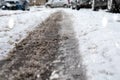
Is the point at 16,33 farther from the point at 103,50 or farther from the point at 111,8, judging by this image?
the point at 111,8

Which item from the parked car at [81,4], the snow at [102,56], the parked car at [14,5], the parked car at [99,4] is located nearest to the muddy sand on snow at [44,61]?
the snow at [102,56]

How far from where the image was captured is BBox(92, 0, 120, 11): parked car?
2336 centimetres

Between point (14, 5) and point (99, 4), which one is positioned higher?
point (14, 5)

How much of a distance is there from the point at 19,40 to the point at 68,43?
5.43 feet

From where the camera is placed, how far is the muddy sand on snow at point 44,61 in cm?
585

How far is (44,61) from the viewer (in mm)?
6922

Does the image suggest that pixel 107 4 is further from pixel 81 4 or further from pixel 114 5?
pixel 114 5

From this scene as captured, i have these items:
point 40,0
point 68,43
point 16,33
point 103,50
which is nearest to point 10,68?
point 103,50

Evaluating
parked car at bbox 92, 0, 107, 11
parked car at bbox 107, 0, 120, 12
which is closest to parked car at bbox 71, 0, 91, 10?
parked car at bbox 92, 0, 107, 11

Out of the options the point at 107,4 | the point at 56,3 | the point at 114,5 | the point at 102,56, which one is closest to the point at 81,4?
the point at 107,4

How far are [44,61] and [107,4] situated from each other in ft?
86.6

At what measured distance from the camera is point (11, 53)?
26.1 ft

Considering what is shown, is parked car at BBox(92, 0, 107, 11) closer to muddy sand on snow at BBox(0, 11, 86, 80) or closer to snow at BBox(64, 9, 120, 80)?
snow at BBox(64, 9, 120, 80)

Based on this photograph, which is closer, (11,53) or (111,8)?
(11,53)
